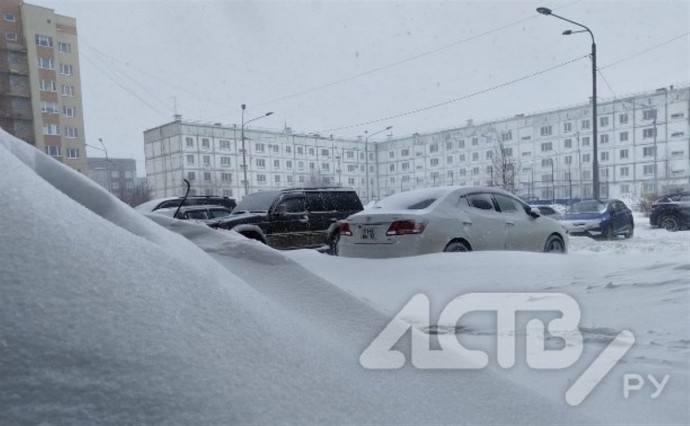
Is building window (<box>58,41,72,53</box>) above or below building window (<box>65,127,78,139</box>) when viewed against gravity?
above

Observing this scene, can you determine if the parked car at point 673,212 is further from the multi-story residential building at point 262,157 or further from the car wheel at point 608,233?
the multi-story residential building at point 262,157

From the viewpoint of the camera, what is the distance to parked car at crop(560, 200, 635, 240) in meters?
13.6

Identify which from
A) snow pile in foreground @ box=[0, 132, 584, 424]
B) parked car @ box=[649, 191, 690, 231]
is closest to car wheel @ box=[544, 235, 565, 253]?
snow pile in foreground @ box=[0, 132, 584, 424]

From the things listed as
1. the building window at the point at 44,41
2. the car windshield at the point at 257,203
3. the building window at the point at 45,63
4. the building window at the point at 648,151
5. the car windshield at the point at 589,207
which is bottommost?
the car windshield at the point at 589,207

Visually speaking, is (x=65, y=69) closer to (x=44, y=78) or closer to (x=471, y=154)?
(x=44, y=78)

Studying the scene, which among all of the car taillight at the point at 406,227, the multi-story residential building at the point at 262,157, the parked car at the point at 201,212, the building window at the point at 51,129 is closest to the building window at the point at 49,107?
the building window at the point at 51,129

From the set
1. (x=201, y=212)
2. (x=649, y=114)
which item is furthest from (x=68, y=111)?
(x=649, y=114)

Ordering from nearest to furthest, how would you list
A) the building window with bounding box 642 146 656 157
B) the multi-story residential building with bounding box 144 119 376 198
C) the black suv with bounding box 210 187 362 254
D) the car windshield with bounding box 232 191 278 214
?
the black suv with bounding box 210 187 362 254
the car windshield with bounding box 232 191 278 214
the multi-story residential building with bounding box 144 119 376 198
the building window with bounding box 642 146 656 157

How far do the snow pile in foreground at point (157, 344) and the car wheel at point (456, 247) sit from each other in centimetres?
470

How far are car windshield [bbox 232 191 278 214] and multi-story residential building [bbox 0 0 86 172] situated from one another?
26.3 meters

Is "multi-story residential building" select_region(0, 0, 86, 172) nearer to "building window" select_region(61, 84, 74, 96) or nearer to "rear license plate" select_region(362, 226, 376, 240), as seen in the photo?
"building window" select_region(61, 84, 74, 96)

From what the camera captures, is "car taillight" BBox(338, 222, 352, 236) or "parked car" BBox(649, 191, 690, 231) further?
"parked car" BBox(649, 191, 690, 231)

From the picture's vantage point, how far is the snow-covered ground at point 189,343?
2.65 feet

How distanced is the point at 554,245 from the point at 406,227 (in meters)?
3.24
